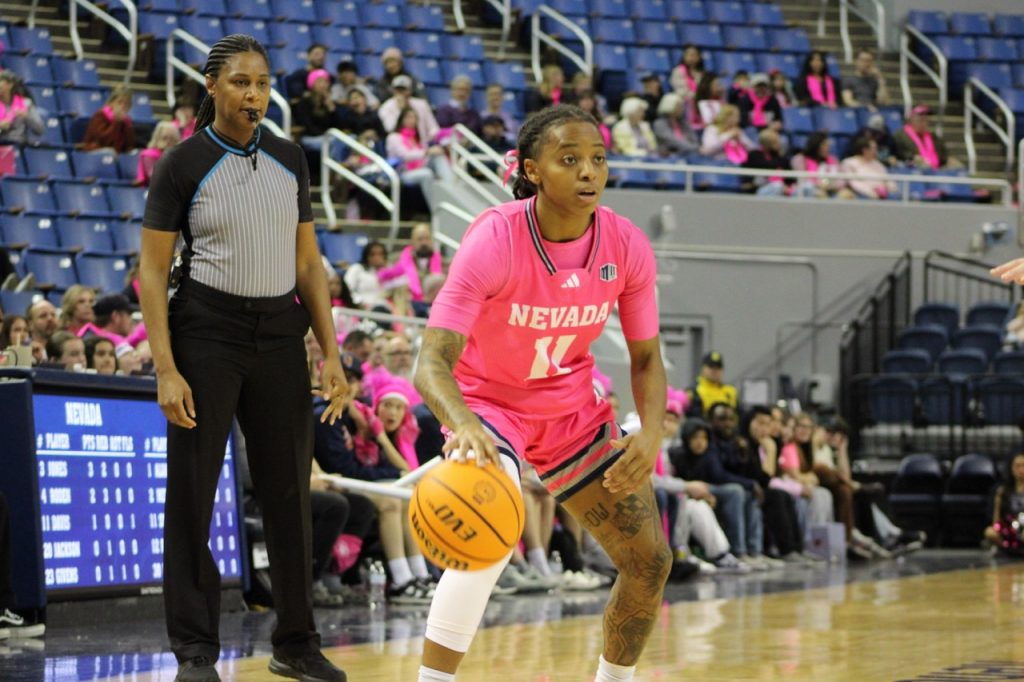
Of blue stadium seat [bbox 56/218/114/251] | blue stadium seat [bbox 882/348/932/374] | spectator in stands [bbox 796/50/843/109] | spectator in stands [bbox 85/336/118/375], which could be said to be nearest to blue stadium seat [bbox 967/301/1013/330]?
blue stadium seat [bbox 882/348/932/374]

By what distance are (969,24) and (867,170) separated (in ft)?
16.6

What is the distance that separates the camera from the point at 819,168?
19391 millimetres

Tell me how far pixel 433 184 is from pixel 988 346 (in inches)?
250

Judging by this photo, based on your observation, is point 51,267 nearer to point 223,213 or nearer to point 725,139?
point 223,213

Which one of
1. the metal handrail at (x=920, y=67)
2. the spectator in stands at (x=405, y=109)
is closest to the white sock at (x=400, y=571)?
the spectator in stands at (x=405, y=109)

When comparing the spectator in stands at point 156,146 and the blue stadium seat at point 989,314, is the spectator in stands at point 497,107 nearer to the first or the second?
the spectator in stands at point 156,146

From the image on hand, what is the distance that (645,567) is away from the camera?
16.0 feet

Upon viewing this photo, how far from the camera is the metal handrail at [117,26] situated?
16609mm

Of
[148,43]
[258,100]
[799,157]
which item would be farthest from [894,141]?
[258,100]

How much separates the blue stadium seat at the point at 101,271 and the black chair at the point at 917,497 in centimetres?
815

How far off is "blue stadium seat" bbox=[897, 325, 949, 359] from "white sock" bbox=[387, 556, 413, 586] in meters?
9.93

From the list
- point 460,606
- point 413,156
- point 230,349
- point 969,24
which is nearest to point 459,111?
point 413,156

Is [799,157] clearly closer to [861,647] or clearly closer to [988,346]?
[988,346]

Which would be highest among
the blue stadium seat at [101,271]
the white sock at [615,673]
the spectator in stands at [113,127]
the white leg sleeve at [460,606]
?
the spectator in stands at [113,127]
